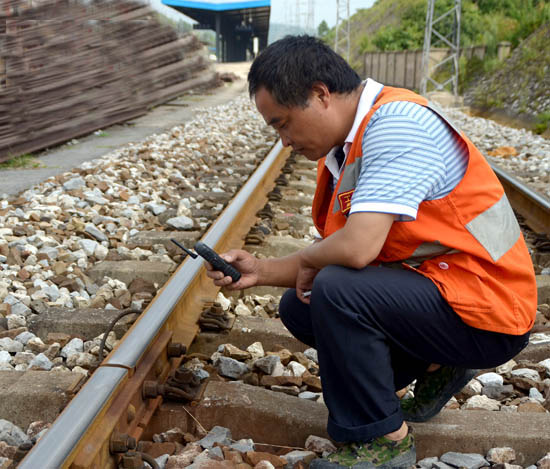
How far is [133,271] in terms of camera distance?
11.1ft

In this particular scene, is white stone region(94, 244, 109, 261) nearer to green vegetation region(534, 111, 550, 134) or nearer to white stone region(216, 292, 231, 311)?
white stone region(216, 292, 231, 311)

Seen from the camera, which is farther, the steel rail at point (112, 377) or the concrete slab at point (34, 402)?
the concrete slab at point (34, 402)

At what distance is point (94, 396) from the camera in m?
1.83

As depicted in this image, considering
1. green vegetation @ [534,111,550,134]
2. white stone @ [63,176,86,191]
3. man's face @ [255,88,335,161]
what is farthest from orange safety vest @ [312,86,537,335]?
green vegetation @ [534,111,550,134]

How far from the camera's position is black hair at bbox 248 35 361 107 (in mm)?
1883

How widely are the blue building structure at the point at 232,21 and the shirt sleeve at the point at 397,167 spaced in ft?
131

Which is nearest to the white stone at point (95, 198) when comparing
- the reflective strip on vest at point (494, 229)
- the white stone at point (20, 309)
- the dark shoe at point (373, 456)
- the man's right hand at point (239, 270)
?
the white stone at point (20, 309)

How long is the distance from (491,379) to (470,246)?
2.76 ft

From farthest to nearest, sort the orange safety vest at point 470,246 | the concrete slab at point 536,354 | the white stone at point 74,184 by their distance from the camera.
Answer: the white stone at point 74,184 < the concrete slab at point 536,354 < the orange safety vest at point 470,246

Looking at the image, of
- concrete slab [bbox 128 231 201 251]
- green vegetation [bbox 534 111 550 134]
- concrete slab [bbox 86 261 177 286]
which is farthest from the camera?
green vegetation [bbox 534 111 550 134]

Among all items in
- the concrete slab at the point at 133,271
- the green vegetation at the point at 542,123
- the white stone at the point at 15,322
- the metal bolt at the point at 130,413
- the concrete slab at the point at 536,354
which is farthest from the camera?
the green vegetation at the point at 542,123

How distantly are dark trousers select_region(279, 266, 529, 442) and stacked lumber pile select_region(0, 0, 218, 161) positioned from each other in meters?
5.76

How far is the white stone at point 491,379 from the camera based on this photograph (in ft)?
8.02

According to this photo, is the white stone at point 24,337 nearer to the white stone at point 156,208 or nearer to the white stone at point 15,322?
the white stone at point 15,322
